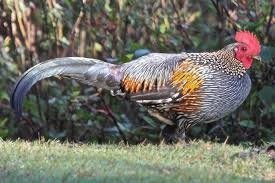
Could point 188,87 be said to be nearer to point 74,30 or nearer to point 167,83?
point 167,83

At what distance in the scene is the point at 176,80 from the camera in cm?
1021

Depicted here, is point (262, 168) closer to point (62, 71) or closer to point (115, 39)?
point (62, 71)

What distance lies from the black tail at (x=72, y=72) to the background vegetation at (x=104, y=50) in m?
1.27

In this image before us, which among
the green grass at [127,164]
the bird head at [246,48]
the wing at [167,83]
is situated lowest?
the green grass at [127,164]

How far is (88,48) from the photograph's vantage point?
1320cm

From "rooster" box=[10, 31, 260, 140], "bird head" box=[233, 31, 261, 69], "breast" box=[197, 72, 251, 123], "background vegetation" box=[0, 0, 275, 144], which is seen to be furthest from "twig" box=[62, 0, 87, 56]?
"breast" box=[197, 72, 251, 123]

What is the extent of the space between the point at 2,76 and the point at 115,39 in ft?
5.41

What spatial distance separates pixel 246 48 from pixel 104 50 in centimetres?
296

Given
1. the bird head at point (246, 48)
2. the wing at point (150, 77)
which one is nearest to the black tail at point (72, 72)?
the wing at point (150, 77)

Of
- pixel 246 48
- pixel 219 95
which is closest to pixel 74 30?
pixel 246 48

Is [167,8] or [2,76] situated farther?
[167,8]

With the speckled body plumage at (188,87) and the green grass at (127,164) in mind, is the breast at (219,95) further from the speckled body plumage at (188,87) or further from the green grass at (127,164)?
the green grass at (127,164)

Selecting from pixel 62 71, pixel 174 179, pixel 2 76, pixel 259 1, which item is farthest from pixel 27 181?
pixel 259 1

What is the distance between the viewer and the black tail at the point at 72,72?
1025 centimetres
